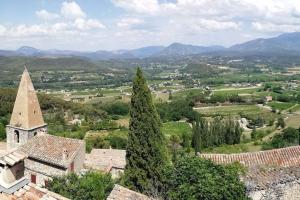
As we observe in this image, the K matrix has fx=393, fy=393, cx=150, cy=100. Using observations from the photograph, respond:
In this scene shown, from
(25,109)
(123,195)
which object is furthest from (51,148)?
(123,195)

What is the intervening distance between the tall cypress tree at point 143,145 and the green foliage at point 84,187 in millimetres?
2398

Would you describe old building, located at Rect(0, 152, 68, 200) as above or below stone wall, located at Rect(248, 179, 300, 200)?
above

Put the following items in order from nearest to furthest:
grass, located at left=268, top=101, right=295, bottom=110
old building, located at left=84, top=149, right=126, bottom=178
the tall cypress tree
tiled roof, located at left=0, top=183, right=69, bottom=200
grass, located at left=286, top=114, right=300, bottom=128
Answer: tiled roof, located at left=0, top=183, right=69, bottom=200 < the tall cypress tree < old building, located at left=84, top=149, right=126, bottom=178 < grass, located at left=286, top=114, right=300, bottom=128 < grass, located at left=268, top=101, right=295, bottom=110

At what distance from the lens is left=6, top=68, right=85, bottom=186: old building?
1264 inches

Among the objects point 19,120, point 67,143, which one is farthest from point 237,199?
point 19,120

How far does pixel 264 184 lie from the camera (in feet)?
56.5

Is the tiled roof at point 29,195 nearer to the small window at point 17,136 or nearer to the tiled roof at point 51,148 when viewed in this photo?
the tiled roof at point 51,148

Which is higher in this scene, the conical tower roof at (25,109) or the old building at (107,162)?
the conical tower roof at (25,109)

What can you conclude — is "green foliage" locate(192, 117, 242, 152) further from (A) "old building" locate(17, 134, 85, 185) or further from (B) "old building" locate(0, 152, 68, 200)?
(B) "old building" locate(0, 152, 68, 200)

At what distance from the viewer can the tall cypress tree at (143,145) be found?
1013 inches

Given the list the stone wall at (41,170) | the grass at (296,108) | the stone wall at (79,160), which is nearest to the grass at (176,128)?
the grass at (296,108)

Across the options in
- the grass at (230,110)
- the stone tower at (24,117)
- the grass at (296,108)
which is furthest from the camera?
the grass at (230,110)

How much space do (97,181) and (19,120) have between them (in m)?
16.4

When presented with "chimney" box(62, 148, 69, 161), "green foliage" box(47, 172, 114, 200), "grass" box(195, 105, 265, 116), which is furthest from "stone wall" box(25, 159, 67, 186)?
"grass" box(195, 105, 265, 116)
